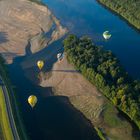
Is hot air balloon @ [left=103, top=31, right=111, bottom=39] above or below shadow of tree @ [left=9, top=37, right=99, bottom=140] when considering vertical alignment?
above

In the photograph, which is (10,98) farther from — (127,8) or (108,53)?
(127,8)

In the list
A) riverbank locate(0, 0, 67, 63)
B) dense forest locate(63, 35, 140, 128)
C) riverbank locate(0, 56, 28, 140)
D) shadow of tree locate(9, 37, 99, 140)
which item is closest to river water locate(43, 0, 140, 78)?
riverbank locate(0, 0, 67, 63)

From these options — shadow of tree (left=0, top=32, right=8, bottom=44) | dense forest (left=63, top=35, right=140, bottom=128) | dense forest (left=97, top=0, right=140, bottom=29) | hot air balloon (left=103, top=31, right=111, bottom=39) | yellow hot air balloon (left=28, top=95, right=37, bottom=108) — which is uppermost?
dense forest (left=97, top=0, right=140, bottom=29)

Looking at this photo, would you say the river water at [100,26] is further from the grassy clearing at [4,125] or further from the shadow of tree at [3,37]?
the grassy clearing at [4,125]

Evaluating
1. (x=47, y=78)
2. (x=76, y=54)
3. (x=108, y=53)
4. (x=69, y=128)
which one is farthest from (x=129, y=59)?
(x=69, y=128)

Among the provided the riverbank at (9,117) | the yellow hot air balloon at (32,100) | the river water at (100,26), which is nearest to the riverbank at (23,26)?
the river water at (100,26)

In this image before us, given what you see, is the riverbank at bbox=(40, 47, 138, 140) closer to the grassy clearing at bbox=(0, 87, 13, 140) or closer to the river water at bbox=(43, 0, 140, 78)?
the grassy clearing at bbox=(0, 87, 13, 140)
